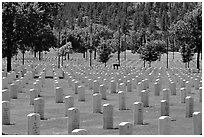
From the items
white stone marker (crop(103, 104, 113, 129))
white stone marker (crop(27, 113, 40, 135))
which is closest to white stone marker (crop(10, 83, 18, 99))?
white stone marker (crop(103, 104, 113, 129))

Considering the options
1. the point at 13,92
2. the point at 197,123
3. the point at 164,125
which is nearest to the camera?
the point at 164,125

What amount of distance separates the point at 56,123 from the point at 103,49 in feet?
152

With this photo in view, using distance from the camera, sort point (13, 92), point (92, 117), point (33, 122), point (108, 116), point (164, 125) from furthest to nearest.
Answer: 1. point (13, 92)
2. point (92, 117)
3. point (108, 116)
4. point (33, 122)
5. point (164, 125)

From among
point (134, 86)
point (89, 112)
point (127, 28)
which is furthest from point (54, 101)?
point (127, 28)

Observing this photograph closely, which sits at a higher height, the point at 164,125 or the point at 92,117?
the point at 164,125

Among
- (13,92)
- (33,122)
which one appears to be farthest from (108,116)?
(13,92)

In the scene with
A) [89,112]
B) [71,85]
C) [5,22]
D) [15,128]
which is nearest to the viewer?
[15,128]

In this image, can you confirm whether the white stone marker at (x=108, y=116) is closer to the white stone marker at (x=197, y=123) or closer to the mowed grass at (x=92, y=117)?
the mowed grass at (x=92, y=117)

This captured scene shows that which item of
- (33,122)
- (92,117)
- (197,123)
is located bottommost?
(92,117)

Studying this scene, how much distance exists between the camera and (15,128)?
1136 cm

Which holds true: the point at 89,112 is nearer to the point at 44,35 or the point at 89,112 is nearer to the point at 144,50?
the point at 44,35

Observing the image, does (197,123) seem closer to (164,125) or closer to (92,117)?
(164,125)

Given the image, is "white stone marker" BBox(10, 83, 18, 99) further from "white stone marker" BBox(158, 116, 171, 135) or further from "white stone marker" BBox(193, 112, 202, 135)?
"white stone marker" BBox(158, 116, 171, 135)

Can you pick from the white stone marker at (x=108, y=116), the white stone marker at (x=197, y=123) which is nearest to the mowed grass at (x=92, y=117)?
the white stone marker at (x=108, y=116)
